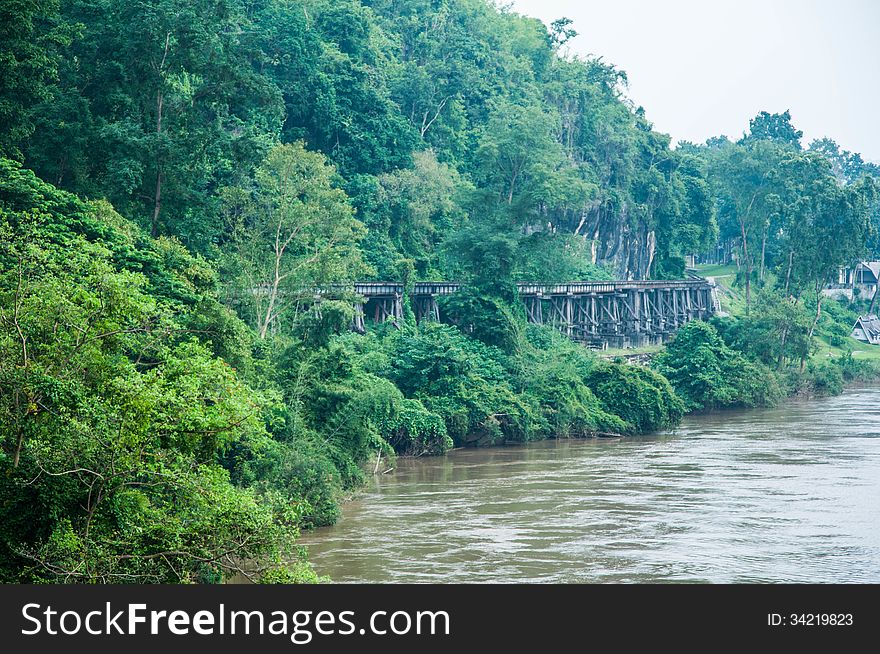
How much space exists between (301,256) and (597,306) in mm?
28384

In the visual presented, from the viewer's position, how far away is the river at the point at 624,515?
21.8 meters

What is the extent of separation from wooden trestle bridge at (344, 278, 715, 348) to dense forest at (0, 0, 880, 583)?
1575 mm

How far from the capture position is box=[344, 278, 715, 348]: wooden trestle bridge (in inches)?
1882

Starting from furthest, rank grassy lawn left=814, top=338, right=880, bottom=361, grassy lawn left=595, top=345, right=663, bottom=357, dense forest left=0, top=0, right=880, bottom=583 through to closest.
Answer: grassy lawn left=814, top=338, right=880, bottom=361 < grassy lawn left=595, top=345, right=663, bottom=357 < dense forest left=0, top=0, right=880, bottom=583

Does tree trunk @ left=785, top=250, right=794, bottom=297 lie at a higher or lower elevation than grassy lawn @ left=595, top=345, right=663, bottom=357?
higher

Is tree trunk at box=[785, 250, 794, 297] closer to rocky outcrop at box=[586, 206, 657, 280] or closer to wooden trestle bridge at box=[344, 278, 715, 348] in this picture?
wooden trestle bridge at box=[344, 278, 715, 348]

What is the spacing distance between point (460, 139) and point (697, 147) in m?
44.4

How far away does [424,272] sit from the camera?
5606 cm

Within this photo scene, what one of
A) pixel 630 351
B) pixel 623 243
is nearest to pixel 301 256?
pixel 630 351

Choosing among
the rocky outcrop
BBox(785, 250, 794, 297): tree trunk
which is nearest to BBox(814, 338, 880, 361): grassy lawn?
BBox(785, 250, 794, 297): tree trunk

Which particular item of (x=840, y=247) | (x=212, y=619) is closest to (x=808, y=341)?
(x=840, y=247)

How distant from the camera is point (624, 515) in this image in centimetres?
2655

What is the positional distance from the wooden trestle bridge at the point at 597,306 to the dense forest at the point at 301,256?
5.17 feet

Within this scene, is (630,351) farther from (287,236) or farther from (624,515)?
(624,515)
